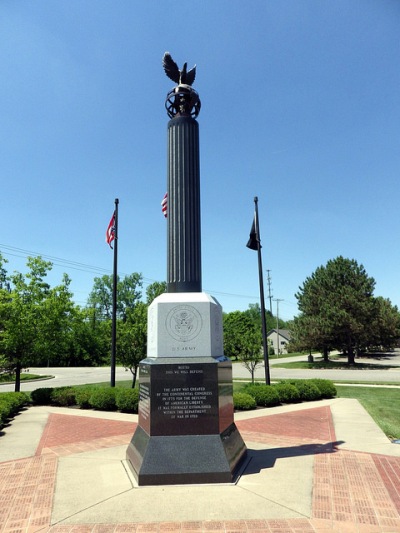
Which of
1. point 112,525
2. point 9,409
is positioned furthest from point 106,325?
point 112,525

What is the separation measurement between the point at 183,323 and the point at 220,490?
2865 mm

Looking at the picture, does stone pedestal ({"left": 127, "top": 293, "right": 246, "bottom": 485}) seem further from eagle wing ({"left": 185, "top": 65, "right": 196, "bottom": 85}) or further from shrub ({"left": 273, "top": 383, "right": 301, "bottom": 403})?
shrub ({"left": 273, "top": 383, "right": 301, "bottom": 403})

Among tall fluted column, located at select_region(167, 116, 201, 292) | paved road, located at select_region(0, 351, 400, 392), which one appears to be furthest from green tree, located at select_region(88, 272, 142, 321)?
tall fluted column, located at select_region(167, 116, 201, 292)

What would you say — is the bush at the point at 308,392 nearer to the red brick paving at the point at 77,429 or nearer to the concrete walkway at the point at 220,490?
the concrete walkway at the point at 220,490

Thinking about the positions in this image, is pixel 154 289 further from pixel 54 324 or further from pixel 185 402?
pixel 185 402

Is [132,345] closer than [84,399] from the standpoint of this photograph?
No

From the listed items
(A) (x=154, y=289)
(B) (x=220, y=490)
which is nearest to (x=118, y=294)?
(A) (x=154, y=289)

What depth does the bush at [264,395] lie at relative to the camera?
14477 millimetres

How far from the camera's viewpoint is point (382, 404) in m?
15.1

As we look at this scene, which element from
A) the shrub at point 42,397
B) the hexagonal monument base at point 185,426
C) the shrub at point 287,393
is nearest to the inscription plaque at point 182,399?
the hexagonal monument base at point 185,426

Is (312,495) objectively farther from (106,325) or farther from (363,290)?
(363,290)

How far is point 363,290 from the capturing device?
3925 cm

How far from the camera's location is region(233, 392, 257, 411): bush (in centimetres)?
1366

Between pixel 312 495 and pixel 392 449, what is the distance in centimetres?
352
